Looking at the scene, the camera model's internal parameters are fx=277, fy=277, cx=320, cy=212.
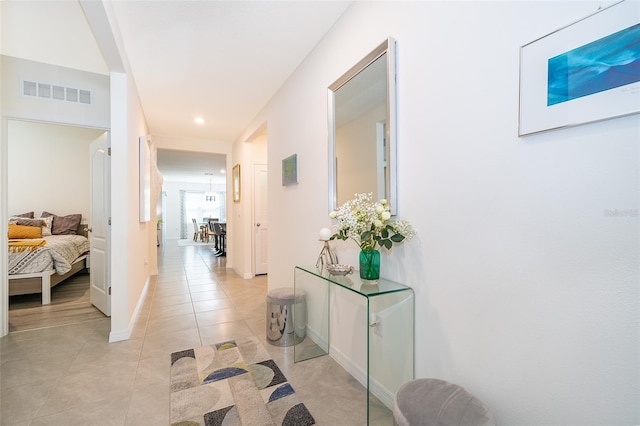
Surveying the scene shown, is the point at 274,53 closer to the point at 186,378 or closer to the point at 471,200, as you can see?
the point at 471,200

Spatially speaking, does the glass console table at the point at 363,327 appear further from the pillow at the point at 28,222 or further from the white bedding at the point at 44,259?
the pillow at the point at 28,222

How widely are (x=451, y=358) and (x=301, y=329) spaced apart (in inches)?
58.5

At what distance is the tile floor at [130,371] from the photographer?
1.58m

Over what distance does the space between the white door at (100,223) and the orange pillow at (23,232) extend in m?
1.89

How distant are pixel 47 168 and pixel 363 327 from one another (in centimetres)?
657

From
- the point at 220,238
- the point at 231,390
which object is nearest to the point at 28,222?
the point at 220,238

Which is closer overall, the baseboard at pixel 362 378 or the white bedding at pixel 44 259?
the baseboard at pixel 362 378

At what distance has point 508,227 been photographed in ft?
3.50

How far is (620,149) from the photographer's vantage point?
2.63 feet

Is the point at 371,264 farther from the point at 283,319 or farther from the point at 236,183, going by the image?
the point at 236,183

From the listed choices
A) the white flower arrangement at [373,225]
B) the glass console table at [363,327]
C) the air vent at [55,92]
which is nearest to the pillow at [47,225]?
the air vent at [55,92]

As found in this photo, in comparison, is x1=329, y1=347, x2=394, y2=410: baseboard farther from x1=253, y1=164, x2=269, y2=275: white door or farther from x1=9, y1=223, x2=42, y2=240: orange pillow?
x1=9, y1=223, x2=42, y2=240: orange pillow

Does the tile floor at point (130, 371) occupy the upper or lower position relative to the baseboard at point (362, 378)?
lower

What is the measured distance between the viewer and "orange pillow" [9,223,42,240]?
4.12m
